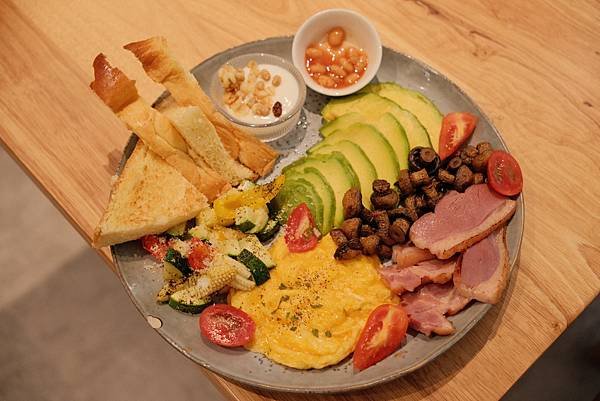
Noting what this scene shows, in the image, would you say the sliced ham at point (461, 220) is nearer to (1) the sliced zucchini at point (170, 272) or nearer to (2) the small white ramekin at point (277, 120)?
(2) the small white ramekin at point (277, 120)

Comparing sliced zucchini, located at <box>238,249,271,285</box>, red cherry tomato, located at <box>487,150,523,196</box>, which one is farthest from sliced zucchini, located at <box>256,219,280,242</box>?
→ red cherry tomato, located at <box>487,150,523,196</box>

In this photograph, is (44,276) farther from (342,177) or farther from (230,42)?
(342,177)

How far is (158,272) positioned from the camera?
2250 mm

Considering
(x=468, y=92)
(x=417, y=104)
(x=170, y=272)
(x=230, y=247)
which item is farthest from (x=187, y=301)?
(x=468, y=92)

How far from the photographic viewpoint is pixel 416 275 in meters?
2.12

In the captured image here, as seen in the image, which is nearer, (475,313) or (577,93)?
(475,313)

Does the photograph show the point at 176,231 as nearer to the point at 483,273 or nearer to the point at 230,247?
the point at 230,247

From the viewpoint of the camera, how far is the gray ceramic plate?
1.99 meters

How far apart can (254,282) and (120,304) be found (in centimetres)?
178

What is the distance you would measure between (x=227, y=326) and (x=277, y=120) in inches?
35.0

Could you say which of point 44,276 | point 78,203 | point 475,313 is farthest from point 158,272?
point 44,276

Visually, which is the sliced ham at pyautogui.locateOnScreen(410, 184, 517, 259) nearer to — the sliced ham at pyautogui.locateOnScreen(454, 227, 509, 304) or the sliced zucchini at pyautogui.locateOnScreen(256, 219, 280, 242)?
the sliced ham at pyautogui.locateOnScreen(454, 227, 509, 304)

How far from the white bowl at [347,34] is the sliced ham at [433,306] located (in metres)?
0.95

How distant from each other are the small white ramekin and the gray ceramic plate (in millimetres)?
72
